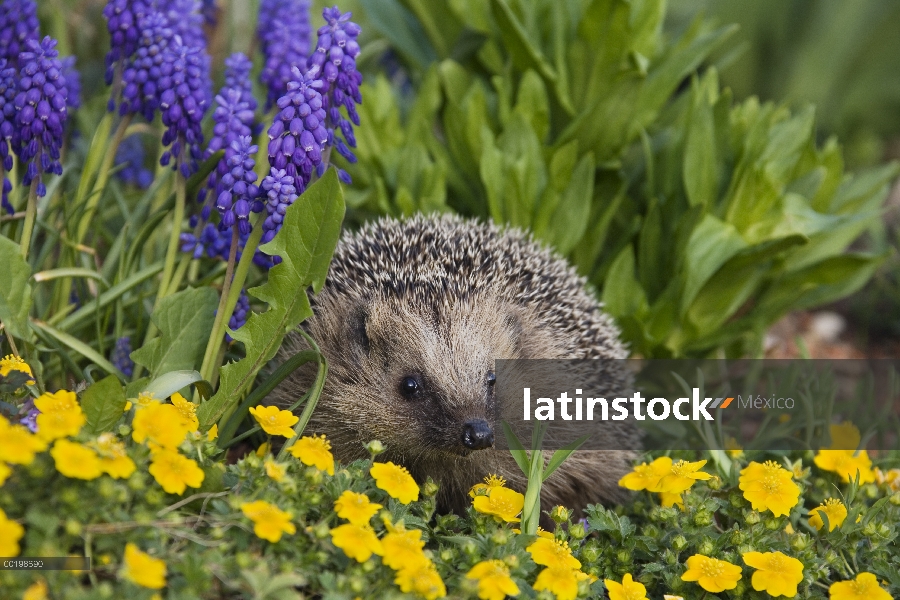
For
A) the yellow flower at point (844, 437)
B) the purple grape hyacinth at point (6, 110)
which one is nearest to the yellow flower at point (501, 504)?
the yellow flower at point (844, 437)

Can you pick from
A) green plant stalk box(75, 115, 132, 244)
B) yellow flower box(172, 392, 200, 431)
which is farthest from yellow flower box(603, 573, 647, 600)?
green plant stalk box(75, 115, 132, 244)

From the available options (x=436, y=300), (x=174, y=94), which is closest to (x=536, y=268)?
(x=436, y=300)

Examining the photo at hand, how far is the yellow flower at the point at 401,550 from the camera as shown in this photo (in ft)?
8.07

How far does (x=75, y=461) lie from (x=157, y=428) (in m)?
0.29

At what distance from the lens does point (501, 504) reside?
3.00 metres

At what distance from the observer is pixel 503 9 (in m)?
4.43

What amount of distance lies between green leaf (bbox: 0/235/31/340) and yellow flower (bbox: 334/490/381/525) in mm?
1409

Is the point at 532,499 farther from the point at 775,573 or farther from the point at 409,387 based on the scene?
the point at 775,573

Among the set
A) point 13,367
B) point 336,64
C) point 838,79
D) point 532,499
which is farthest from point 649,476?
point 838,79

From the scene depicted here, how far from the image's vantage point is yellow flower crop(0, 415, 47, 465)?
2.18 m

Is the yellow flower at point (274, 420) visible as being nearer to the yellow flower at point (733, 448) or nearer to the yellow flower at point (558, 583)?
the yellow flower at point (558, 583)

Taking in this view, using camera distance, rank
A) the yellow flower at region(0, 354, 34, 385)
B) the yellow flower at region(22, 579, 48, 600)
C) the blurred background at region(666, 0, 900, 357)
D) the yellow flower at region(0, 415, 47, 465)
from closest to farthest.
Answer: the yellow flower at region(22, 579, 48, 600) < the yellow flower at region(0, 415, 47, 465) < the yellow flower at region(0, 354, 34, 385) < the blurred background at region(666, 0, 900, 357)

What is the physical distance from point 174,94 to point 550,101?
7.25 ft

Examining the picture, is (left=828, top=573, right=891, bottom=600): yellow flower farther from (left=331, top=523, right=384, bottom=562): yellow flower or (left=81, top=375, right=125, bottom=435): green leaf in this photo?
(left=81, top=375, right=125, bottom=435): green leaf
